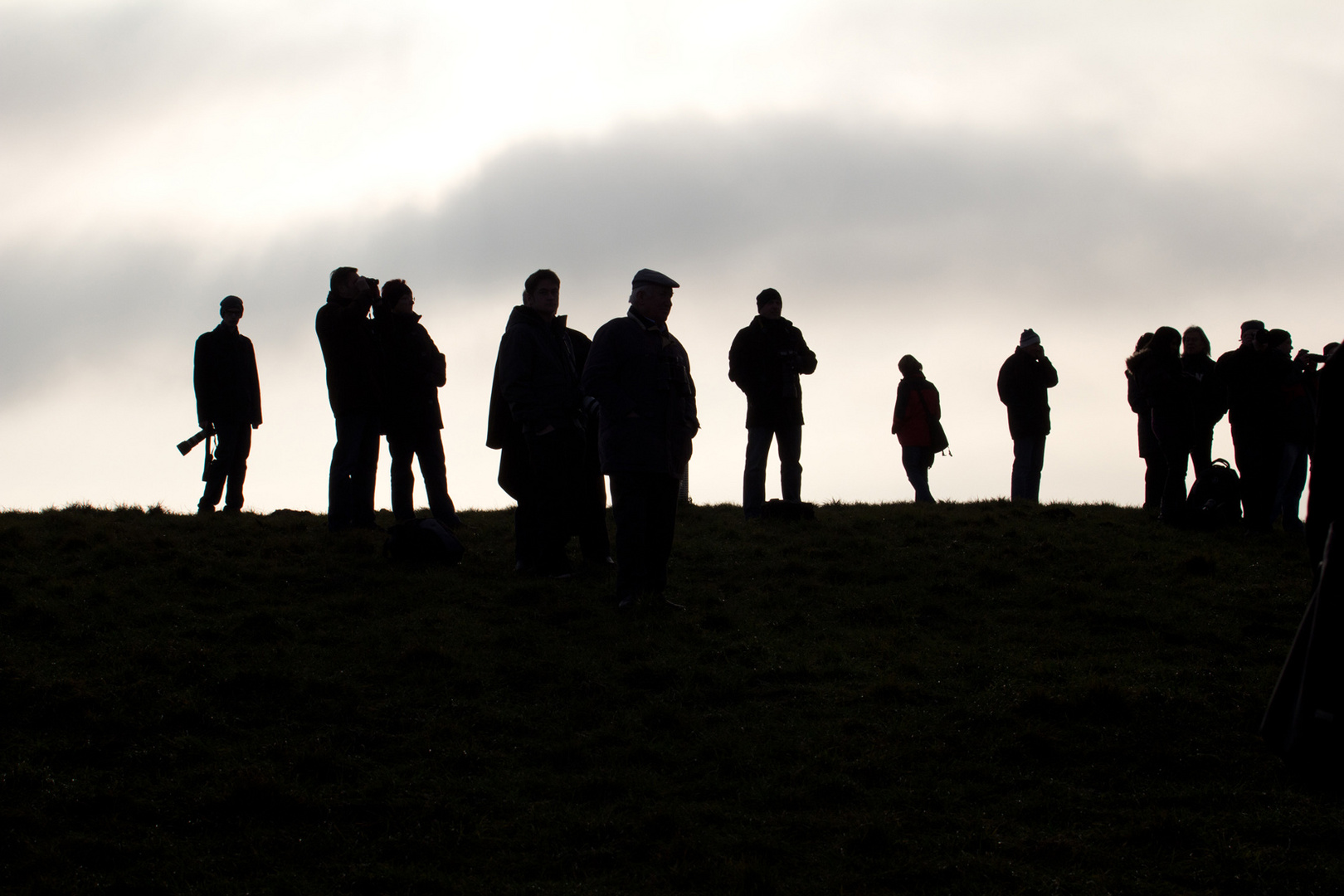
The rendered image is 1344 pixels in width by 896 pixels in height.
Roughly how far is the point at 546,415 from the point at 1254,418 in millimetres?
8090

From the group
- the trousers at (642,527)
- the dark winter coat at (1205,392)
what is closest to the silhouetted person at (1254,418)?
the dark winter coat at (1205,392)

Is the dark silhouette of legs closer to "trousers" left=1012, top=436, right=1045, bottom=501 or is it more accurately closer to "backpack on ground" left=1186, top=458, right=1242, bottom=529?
"trousers" left=1012, top=436, right=1045, bottom=501

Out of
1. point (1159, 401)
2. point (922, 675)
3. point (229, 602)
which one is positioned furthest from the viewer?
point (1159, 401)

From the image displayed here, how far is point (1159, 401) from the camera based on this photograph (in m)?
13.8

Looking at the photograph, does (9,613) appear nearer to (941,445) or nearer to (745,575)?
(745,575)

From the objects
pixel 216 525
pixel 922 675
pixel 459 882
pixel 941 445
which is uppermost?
pixel 941 445

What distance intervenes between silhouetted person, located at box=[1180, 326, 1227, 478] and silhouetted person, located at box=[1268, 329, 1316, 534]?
65 centimetres

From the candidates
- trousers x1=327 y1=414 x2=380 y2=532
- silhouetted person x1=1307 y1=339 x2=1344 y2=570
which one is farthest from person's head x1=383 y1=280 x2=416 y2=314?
silhouetted person x1=1307 y1=339 x2=1344 y2=570

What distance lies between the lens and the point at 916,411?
16734mm

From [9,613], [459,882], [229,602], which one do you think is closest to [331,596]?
[229,602]

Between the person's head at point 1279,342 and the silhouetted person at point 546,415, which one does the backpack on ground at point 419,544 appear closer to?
the silhouetted person at point 546,415

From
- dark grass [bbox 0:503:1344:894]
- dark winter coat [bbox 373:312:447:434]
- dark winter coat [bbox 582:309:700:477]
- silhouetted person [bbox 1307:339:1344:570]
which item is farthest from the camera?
dark winter coat [bbox 373:312:447:434]

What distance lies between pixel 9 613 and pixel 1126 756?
7.49 metres

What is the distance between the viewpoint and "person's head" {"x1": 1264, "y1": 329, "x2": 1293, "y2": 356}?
13.9 m
